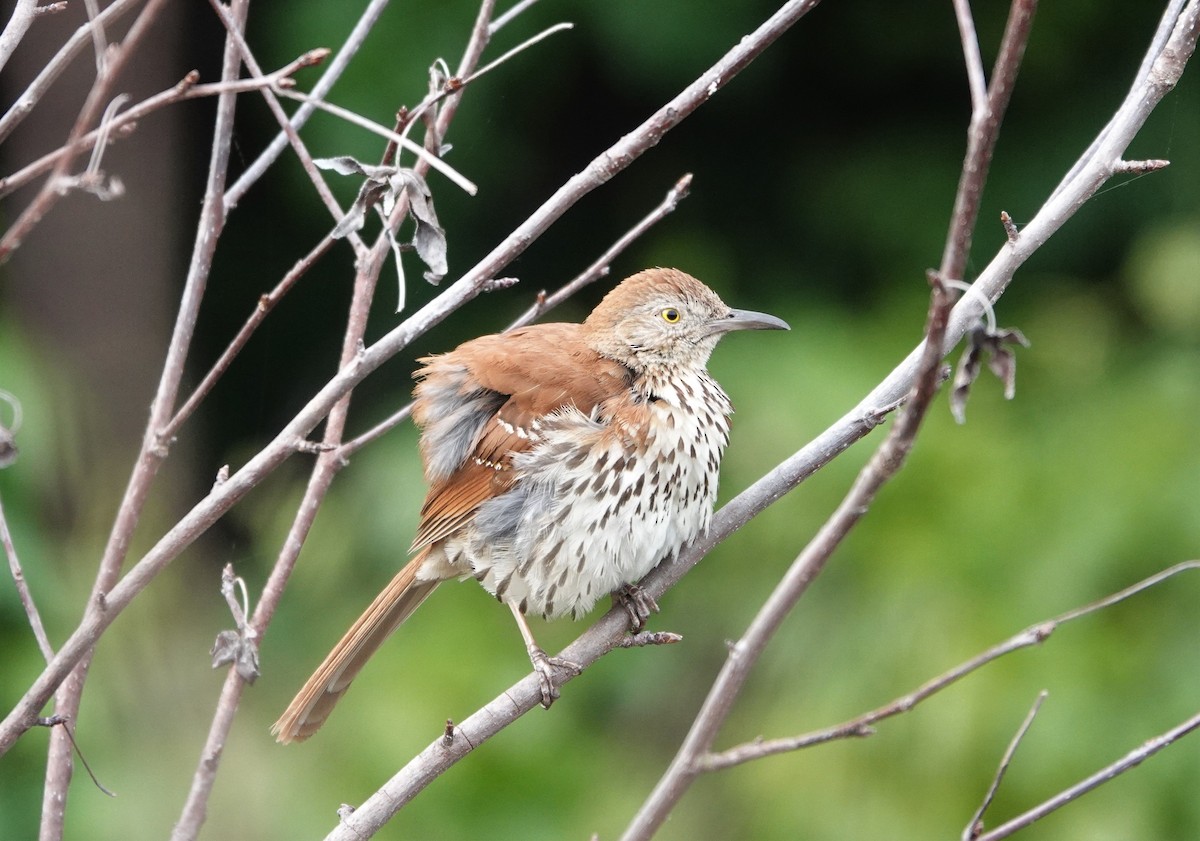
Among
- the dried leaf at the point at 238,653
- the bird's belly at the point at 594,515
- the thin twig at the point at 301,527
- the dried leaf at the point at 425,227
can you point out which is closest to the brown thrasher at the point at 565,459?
the bird's belly at the point at 594,515

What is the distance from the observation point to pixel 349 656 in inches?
110

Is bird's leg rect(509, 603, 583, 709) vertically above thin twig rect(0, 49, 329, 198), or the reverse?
thin twig rect(0, 49, 329, 198)

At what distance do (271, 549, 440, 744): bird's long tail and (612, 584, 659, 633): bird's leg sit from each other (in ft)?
1.79

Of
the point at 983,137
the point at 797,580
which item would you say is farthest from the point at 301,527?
the point at 983,137

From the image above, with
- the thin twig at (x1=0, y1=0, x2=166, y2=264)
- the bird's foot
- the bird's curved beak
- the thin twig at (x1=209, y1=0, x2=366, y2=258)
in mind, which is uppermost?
the thin twig at (x1=209, y1=0, x2=366, y2=258)

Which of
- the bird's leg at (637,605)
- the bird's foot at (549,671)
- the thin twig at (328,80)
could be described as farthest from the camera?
the bird's leg at (637,605)

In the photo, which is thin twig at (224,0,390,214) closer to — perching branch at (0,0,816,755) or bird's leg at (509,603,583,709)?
perching branch at (0,0,816,755)

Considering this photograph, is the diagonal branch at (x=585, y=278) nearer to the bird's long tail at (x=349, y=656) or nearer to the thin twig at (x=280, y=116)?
the thin twig at (x=280, y=116)

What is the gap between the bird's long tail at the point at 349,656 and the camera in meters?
2.71

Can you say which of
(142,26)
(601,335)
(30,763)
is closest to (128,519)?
(142,26)

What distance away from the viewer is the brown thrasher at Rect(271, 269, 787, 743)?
8.56 ft

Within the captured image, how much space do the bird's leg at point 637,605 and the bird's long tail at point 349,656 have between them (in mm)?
545

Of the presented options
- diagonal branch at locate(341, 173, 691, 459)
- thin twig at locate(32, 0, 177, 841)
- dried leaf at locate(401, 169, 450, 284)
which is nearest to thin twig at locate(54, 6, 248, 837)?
thin twig at locate(32, 0, 177, 841)

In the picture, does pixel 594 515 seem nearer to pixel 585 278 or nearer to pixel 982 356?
pixel 585 278
